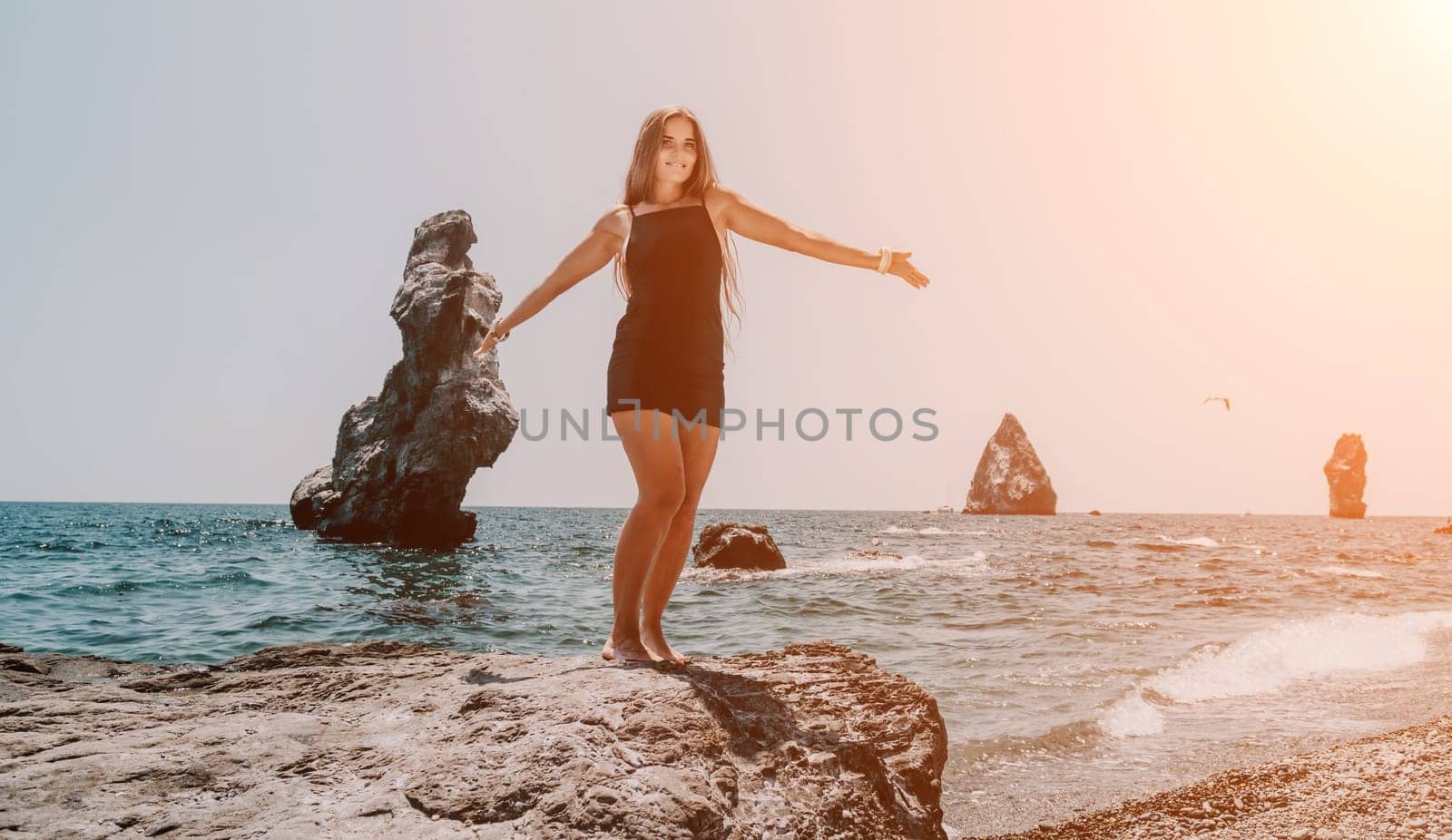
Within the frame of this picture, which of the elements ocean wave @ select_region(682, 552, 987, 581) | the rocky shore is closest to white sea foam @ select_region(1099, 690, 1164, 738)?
the rocky shore

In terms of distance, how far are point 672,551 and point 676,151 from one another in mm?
1989

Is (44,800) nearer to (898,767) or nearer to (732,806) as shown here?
(732,806)

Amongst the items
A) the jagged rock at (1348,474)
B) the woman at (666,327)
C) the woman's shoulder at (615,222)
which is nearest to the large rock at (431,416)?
the woman's shoulder at (615,222)

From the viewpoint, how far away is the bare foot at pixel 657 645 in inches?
152

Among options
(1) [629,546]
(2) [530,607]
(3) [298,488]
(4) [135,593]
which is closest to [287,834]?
(1) [629,546]

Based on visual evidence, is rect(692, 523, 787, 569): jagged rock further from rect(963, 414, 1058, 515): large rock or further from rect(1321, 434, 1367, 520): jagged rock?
rect(1321, 434, 1367, 520): jagged rock

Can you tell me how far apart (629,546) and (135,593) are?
1512 centimetres

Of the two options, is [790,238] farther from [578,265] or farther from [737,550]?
[737,550]

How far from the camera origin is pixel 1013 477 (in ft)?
422

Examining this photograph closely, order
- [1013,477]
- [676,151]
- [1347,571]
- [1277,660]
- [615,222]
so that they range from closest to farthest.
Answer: [676,151] → [615,222] → [1277,660] → [1347,571] → [1013,477]

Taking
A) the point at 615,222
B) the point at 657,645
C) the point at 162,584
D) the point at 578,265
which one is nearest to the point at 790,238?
the point at 615,222

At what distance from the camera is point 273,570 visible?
19.6 metres

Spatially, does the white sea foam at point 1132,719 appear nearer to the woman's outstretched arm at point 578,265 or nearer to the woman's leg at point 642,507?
the woman's leg at point 642,507

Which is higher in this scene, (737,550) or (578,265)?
(578,265)
